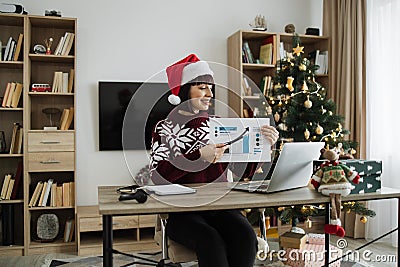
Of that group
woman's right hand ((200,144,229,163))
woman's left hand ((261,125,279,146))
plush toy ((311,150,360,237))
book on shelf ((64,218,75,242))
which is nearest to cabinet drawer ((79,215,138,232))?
book on shelf ((64,218,75,242))

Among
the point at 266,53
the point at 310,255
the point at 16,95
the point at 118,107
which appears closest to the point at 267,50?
the point at 266,53

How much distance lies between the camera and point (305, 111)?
12.0 feet

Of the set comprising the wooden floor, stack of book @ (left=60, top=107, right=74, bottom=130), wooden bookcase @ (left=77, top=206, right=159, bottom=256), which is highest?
stack of book @ (left=60, top=107, right=74, bottom=130)

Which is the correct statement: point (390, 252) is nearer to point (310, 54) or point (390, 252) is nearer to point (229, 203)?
point (310, 54)

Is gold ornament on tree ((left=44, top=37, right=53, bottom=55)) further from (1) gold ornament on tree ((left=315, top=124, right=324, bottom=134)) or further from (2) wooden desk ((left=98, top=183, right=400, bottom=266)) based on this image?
(1) gold ornament on tree ((left=315, top=124, right=324, bottom=134))

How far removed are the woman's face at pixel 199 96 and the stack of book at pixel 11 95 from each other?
2.08 m

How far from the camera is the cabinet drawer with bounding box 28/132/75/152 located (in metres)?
3.66

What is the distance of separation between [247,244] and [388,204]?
2.36 metres

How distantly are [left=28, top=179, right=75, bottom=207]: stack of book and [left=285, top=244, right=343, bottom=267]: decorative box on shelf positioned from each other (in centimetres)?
179

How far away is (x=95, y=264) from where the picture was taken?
133 inches

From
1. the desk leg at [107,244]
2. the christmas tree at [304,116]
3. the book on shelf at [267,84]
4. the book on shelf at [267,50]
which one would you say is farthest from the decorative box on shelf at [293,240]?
the book on shelf at [267,50]

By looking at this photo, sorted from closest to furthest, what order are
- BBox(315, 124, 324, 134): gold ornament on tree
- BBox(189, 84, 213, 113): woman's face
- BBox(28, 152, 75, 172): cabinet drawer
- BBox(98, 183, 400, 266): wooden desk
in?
BBox(98, 183, 400, 266): wooden desk < BBox(189, 84, 213, 113): woman's face < BBox(315, 124, 324, 134): gold ornament on tree < BBox(28, 152, 75, 172): cabinet drawer

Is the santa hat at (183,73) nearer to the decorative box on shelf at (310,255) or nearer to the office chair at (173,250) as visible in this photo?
the office chair at (173,250)

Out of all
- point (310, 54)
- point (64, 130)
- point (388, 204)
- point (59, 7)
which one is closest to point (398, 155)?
point (388, 204)
